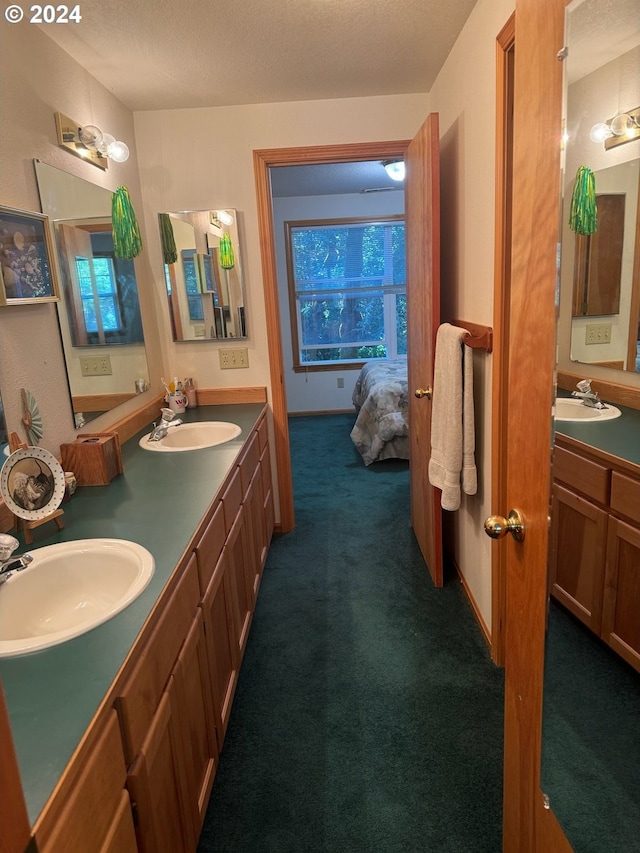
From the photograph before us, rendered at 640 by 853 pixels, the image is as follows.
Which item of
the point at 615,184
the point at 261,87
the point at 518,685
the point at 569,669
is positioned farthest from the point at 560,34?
the point at 261,87

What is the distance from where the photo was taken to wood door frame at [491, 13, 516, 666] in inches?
68.4

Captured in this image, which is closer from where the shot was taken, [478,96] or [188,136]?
[478,96]

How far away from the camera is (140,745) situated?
3.37 feet

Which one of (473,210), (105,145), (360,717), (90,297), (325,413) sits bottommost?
(360,717)

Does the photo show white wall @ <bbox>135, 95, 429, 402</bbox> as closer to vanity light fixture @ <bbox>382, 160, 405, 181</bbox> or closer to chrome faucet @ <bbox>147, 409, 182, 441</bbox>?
chrome faucet @ <bbox>147, 409, 182, 441</bbox>

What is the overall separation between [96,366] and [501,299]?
1.50 meters

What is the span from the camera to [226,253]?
2.95m

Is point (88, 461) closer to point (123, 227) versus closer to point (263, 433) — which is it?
point (123, 227)

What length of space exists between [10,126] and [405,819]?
7.40 ft

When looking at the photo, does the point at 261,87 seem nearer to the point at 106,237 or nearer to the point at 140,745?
the point at 106,237

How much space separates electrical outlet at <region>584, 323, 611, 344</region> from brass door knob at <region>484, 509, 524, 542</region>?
363 millimetres

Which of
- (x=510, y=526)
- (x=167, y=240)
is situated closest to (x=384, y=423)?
(x=167, y=240)

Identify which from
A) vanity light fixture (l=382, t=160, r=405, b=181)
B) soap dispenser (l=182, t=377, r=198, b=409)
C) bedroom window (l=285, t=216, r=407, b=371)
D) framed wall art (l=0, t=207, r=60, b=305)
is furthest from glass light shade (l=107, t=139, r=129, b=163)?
bedroom window (l=285, t=216, r=407, b=371)

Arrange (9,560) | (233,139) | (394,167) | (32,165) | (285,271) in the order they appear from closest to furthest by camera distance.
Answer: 1. (9,560)
2. (32,165)
3. (233,139)
4. (394,167)
5. (285,271)
